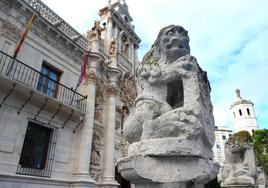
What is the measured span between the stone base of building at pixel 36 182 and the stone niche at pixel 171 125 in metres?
6.54

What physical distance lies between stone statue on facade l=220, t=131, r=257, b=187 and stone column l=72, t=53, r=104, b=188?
638 cm

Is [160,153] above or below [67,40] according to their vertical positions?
below

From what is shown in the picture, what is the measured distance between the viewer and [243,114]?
49031 millimetres

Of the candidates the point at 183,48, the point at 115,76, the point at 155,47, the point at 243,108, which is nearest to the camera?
the point at 183,48

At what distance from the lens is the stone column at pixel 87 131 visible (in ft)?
30.2

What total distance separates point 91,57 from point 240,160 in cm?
930

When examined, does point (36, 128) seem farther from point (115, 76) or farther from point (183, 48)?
point (183, 48)

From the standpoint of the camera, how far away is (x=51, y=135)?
915cm

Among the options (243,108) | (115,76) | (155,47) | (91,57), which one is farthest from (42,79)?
(243,108)

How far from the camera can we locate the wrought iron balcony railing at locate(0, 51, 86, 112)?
7.96m

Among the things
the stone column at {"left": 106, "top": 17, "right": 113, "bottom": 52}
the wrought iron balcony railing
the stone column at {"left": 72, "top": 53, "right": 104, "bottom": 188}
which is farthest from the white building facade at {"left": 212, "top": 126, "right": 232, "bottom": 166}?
the wrought iron balcony railing

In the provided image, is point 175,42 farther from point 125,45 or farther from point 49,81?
point 125,45

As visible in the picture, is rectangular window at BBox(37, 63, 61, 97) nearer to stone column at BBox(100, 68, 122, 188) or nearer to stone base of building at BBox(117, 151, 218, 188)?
stone column at BBox(100, 68, 122, 188)

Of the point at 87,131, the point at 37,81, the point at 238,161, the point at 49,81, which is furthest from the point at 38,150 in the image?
the point at 238,161
